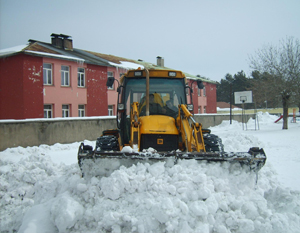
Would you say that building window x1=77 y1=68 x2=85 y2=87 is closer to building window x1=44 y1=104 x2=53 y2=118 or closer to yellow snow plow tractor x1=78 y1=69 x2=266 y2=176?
building window x1=44 y1=104 x2=53 y2=118

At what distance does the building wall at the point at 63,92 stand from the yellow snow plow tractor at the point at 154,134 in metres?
14.5

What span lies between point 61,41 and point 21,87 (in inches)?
281

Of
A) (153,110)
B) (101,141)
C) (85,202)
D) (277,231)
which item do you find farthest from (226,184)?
(101,141)

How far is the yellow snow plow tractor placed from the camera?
430 cm

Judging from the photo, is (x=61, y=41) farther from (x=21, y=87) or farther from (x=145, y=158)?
(x=145, y=158)

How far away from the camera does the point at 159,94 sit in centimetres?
604

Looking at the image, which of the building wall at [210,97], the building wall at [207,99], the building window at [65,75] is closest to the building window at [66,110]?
the building window at [65,75]

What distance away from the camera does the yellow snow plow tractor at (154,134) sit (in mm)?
4301

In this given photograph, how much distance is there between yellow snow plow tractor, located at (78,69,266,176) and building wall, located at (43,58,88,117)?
14464 millimetres

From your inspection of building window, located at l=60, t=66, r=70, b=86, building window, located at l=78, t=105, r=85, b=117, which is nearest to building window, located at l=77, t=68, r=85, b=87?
building window, located at l=60, t=66, r=70, b=86

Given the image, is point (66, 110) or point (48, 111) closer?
point (48, 111)

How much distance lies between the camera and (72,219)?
11.6 ft

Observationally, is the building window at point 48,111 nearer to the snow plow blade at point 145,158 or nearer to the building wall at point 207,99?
the snow plow blade at point 145,158

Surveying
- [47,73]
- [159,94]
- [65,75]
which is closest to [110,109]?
[65,75]
